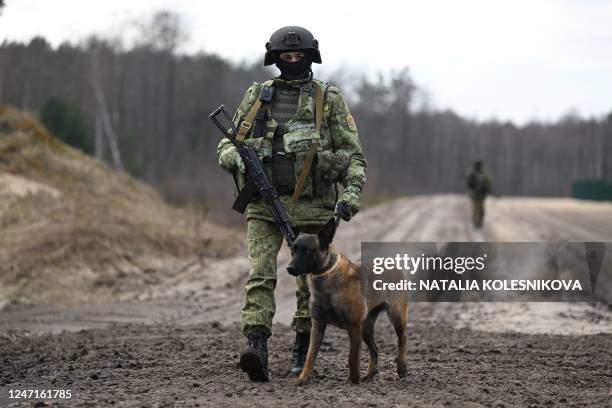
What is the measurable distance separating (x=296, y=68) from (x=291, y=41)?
21 centimetres

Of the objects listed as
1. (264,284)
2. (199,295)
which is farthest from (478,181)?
(264,284)

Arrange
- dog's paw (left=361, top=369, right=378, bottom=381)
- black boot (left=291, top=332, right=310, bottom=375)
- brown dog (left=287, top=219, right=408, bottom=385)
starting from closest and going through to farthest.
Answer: brown dog (left=287, top=219, right=408, bottom=385) < dog's paw (left=361, top=369, right=378, bottom=381) < black boot (left=291, top=332, right=310, bottom=375)

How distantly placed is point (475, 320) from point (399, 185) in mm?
67511

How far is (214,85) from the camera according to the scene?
51.3 metres

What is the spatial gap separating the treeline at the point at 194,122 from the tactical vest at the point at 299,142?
8.63m

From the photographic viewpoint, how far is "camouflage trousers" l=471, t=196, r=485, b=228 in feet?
88.5

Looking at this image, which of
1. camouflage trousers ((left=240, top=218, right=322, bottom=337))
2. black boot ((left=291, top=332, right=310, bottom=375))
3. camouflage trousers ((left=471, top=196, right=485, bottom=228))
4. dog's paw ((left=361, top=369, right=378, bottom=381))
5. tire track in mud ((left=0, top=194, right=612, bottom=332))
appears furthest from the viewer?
camouflage trousers ((left=471, top=196, right=485, bottom=228))

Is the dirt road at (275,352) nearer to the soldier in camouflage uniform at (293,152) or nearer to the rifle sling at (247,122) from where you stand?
the soldier in camouflage uniform at (293,152)

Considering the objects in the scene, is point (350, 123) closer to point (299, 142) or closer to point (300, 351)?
point (299, 142)

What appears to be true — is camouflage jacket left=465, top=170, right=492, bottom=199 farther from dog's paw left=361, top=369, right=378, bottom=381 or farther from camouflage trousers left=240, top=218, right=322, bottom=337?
dog's paw left=361, top=369, right=378, bottom=381

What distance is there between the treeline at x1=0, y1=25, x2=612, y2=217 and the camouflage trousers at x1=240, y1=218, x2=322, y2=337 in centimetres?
885

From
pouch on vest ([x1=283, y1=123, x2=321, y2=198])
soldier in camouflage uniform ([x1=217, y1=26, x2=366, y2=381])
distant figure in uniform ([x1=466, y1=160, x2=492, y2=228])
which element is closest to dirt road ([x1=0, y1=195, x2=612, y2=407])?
soldier in camouflage uniform ([x1=217, y1=26, x2=366, y2=381])

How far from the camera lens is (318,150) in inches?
240

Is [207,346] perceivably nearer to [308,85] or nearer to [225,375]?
[225,375]
